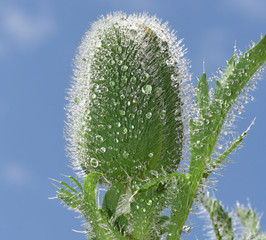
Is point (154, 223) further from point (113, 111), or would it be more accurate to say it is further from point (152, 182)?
point (113, 111)

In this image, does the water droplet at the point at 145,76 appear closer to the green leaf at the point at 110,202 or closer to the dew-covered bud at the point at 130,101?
the dew-covered bud at the point at 130,101

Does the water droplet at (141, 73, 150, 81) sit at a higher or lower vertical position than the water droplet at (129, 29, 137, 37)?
lower

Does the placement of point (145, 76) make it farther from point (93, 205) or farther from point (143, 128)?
point (93, 205)

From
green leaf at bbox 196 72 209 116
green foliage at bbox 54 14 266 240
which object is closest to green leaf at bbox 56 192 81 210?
green foliage at bbox 54 14 266 240

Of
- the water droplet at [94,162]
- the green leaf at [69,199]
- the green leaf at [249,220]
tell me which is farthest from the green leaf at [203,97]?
the green leaf at [249,220]

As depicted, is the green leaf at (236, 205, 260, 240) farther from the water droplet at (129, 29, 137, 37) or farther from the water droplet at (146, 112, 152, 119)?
the water droplet at (129, 29, 137, 37)

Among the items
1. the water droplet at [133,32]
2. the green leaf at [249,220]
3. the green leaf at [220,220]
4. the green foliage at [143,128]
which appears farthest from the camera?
the green leaf at [249,220]

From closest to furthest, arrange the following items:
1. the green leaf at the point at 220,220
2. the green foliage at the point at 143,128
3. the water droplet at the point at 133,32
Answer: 1. the green foliage at the point at 143,128
2. the water droplet at the point at 133,32
3. the green leaf at the point at 220,220
